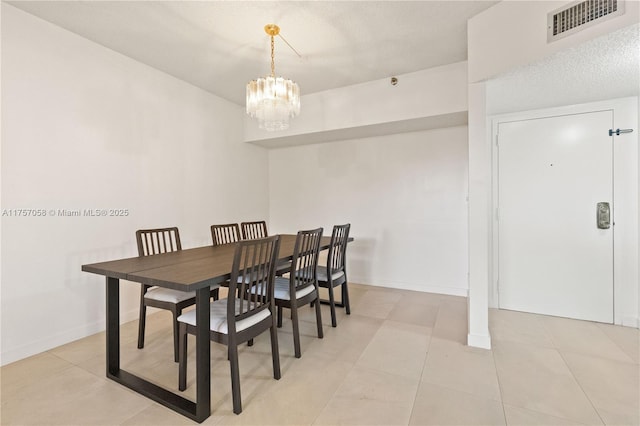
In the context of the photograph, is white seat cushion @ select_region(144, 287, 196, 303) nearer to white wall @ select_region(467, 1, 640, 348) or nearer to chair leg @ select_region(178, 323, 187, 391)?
chair leg @ select_region(178, 323, 187, 391)

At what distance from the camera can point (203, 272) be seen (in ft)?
5.59

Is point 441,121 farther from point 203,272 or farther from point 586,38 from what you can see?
point 203,272

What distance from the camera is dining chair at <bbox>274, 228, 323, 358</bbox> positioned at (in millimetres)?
2188

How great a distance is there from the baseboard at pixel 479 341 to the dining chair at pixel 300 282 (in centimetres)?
122

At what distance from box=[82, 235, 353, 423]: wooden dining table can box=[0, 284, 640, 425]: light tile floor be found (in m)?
0.07

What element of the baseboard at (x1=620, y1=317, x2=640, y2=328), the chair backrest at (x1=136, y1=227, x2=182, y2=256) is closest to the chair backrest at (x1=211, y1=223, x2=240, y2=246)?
the chair backrest at (x1=136, y1=227, x2=182, y2=256)

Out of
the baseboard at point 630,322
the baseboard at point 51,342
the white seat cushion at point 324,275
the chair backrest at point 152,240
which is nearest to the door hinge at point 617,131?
the baseboard at point 630,322

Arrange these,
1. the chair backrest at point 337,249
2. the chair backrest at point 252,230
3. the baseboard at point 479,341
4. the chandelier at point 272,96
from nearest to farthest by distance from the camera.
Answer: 1. the baseboard at point 479,341
2. the chandelier at point 272,96
3. the chair backrest at point 337,249
4. the chair backrest at point 252,230

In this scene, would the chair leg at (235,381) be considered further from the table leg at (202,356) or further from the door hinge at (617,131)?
the door hinge at (617,131)

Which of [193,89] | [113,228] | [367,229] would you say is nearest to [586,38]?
[367,229]

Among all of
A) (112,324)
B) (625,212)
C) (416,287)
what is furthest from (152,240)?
(625,212)

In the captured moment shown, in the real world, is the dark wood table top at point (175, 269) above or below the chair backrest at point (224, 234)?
below

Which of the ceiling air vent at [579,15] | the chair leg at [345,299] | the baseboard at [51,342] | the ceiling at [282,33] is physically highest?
the ceiling at [282,33]

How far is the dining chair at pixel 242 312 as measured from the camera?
162 cm
